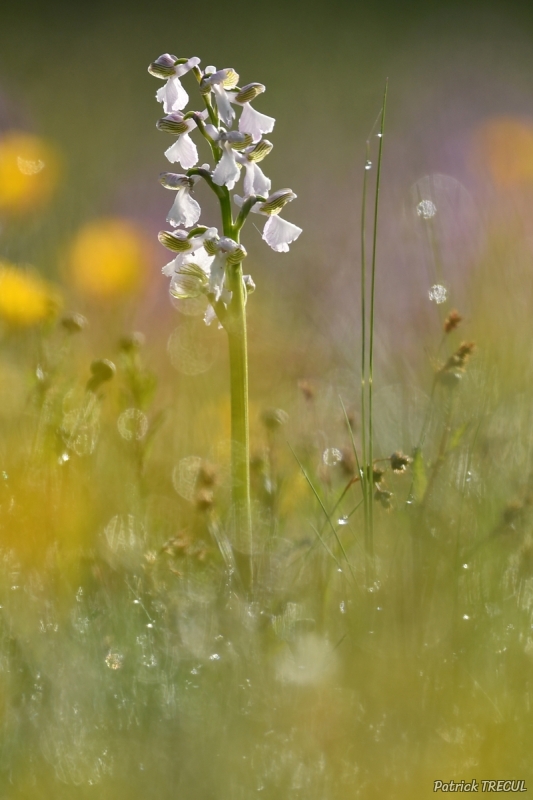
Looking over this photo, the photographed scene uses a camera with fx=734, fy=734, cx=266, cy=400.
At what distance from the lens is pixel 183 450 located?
1.30 meters

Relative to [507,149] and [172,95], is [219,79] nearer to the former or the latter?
[172,95]

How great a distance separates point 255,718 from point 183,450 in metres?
0.61

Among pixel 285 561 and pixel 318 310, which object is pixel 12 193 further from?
pixel 285 561

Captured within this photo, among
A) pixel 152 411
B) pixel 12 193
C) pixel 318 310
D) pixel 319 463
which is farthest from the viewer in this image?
pixel 12 193

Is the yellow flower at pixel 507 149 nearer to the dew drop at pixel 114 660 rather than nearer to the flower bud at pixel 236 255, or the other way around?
the flower bud at pixel 236 255

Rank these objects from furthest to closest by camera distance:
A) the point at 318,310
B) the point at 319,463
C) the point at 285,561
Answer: the point at 318,310
the point at 319,463
the point at 285,561

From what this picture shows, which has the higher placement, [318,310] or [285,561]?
[318,310]

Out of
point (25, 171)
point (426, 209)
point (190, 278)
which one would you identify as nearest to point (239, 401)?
point (190, 278)

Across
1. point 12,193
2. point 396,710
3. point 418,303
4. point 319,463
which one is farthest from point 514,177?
point 396,710

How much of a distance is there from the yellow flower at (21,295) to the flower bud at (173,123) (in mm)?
594

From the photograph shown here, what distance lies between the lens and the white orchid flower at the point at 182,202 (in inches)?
42.4

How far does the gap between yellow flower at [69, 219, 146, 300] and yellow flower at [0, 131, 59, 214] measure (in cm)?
17

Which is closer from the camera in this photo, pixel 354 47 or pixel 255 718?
pixel 255 718

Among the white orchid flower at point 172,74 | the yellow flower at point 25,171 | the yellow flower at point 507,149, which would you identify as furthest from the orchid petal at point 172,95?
the yellow flower at point 507,149
